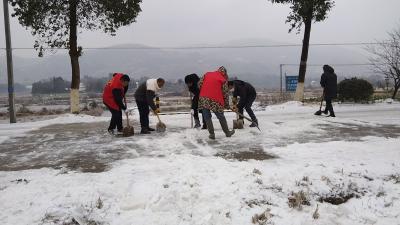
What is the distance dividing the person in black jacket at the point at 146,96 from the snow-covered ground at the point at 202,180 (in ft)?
3.59

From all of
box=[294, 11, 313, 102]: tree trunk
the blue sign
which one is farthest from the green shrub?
the blue sign

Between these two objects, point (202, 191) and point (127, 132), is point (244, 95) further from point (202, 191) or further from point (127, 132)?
point (202, 191)

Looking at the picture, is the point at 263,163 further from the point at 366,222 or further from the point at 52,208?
the point at 52,208

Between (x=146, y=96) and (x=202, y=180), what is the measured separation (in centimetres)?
465

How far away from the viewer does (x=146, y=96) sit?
396 inches

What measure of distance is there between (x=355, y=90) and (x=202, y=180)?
547 inches

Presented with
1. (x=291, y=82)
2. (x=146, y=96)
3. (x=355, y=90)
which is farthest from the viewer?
(x=291, y=82)

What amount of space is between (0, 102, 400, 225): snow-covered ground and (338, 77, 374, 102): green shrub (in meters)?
9.07

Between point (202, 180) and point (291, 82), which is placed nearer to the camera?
point (202, 180)

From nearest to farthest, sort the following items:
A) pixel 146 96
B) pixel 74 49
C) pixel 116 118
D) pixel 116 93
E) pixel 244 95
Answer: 1. pixel 116 93
2. pixel 146 96
3. pixel 116 118
4. pixel 244 95
5. pixel 74 49

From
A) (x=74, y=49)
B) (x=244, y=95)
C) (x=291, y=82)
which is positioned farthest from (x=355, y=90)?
(x=74, y=49)

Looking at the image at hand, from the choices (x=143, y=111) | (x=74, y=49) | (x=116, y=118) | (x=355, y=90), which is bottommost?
(x=116, y=118)

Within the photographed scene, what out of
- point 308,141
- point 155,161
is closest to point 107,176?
point 155,161

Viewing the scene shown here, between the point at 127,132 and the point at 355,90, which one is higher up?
the point at 355,90
